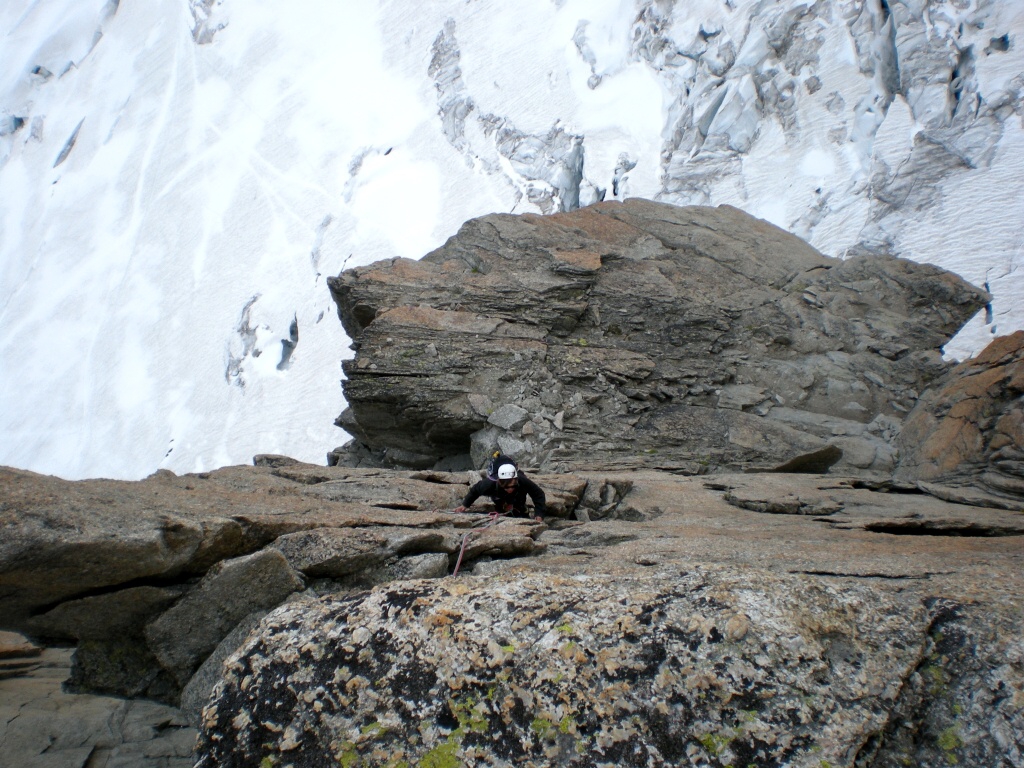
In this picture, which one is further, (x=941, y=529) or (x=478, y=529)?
(x=941, y=529)

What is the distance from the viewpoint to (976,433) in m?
11.8

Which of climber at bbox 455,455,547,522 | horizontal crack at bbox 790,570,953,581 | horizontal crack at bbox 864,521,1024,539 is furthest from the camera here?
climber at bbox 455,455,547,522

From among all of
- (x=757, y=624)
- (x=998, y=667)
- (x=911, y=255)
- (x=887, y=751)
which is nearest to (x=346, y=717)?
(x=757, y=624)

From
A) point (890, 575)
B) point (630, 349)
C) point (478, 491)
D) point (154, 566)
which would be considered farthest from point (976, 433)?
point (154, 566)

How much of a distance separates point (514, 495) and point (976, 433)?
26.4 ft

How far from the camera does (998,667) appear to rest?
10.5 feet

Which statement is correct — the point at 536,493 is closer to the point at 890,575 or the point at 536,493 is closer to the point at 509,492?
the point at 509,492

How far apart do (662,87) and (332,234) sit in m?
19.8

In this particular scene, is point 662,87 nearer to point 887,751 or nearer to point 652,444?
point 652,444

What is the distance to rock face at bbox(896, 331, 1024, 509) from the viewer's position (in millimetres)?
10594

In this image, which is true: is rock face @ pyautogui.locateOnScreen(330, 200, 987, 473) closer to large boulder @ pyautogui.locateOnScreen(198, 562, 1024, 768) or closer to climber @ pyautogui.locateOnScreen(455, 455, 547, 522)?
climber @ pyautogui.locateOnScreen(455, 455, 547, 522)

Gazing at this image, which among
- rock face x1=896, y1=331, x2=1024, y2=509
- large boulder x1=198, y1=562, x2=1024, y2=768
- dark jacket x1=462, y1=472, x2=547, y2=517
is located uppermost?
rock face x1=896, y1=331, x2=1024, y2=509

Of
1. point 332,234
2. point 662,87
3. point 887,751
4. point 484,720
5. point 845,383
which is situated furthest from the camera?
point 332,234

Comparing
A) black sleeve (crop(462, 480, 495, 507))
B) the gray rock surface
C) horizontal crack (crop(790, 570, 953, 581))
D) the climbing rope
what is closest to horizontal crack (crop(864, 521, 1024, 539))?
horizontal crack (crop(790, 570, 953, 581))
